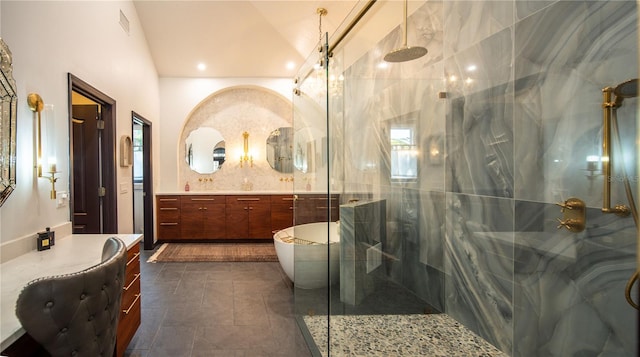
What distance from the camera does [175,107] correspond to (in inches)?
208

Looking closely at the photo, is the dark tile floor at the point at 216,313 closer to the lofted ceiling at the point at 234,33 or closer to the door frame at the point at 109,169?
the door frame at the point at 109,169

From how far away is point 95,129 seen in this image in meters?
3.21

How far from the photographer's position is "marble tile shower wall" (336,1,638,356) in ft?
4.23

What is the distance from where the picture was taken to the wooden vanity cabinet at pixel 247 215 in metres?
5.11

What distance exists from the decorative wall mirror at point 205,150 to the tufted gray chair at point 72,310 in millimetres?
4671

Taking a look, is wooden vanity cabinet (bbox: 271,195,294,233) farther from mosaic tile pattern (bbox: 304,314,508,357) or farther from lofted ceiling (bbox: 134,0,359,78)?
mosaic tile pattern (bbox: 304,314,508,357)

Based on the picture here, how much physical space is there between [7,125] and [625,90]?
2.93 meters

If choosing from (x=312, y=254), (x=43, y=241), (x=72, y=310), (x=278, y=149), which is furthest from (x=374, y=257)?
(x=278, y=149)

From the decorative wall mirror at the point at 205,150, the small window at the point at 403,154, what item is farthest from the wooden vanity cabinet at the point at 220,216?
the small window at the point at 403,154

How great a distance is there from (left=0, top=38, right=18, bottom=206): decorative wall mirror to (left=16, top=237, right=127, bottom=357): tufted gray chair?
1.16 meters

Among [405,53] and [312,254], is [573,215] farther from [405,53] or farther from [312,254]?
[312,254]

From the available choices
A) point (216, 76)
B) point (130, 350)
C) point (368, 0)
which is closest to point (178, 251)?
point (130, 350)

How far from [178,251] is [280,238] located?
2.12 m

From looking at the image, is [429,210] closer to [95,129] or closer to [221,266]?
[221,266]
